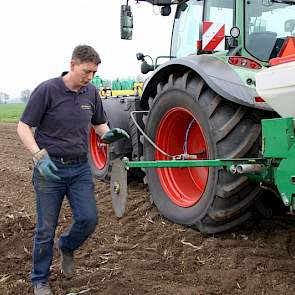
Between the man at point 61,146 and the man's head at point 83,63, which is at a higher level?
the man's head at point 83,63

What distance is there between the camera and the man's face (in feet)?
10.5

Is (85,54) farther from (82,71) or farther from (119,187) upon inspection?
(119,187)

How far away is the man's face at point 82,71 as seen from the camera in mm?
3213

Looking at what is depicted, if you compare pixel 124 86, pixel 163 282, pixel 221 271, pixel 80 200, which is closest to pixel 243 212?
pixel 221 271

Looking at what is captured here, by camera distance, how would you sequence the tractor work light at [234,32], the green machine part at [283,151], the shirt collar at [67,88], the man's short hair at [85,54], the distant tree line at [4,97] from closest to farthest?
the green machine part at [283,151] → the man's short hair at [85,54] → the shirt collar at [67,88] → the tractor work light at [234,32] → the distant tree line at [4,97]

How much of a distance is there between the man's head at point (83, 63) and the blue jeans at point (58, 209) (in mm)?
586

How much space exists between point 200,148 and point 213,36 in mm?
1003

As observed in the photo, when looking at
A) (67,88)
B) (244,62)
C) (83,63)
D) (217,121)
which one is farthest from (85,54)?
(244,62)

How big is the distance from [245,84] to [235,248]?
1228 millimetres

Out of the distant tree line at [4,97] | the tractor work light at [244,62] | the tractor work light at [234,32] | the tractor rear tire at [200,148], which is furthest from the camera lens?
the distant tree line at [4,97]

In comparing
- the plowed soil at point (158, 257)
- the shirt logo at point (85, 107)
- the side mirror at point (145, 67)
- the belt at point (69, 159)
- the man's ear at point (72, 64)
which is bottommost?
the plowed soil at point (158, 257)

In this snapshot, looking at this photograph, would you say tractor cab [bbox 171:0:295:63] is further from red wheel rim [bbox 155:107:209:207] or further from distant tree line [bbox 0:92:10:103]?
distant tree line [bbox 0:92:10:103]

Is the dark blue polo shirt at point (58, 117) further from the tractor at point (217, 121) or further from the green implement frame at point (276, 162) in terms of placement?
the green implement frame at point (276, 162)

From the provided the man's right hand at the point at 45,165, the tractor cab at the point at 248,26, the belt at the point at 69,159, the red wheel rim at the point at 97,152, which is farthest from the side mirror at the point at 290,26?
the red wheel rim at the point at 97,152
